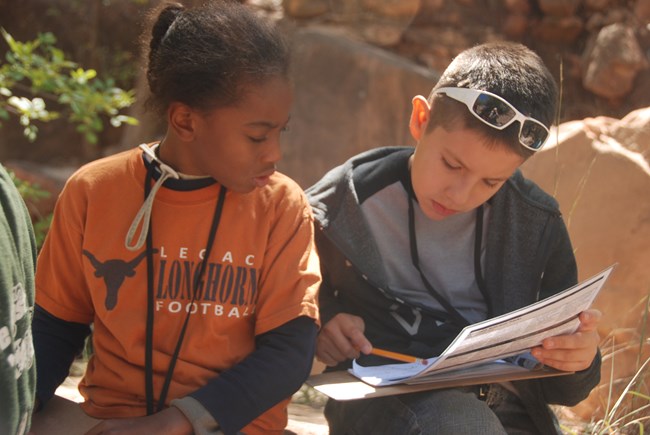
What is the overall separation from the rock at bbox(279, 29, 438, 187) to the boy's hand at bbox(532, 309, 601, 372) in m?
3.01

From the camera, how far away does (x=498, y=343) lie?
185 cm

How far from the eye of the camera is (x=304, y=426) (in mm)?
2637

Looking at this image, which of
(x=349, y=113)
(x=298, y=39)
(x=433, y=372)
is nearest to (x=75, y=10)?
(x=298, y=39)

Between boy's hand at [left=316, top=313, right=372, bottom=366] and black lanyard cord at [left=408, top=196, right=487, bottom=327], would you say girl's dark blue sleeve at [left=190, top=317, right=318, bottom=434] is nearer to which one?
boy's hand at [left=316, top=313, right=372, bottom=366]

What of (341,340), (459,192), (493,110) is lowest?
(341,340)

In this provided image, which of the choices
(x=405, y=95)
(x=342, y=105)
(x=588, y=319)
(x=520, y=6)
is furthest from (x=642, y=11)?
(x=588, y=319)

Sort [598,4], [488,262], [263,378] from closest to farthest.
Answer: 1. [263,378]
2. [488,262]
3. [598,4]

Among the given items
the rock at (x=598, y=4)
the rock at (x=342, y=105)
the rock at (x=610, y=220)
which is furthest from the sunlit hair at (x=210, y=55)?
the rock at (x=598, y=4)

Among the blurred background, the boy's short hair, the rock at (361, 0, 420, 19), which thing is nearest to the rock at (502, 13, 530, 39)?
the blurred background

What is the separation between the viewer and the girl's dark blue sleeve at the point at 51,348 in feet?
6.63

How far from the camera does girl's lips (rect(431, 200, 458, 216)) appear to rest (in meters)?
2.24

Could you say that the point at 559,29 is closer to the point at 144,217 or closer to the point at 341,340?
the point at 341,340

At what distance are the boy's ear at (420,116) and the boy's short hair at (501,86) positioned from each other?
23mm

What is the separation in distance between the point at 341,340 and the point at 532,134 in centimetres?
71
